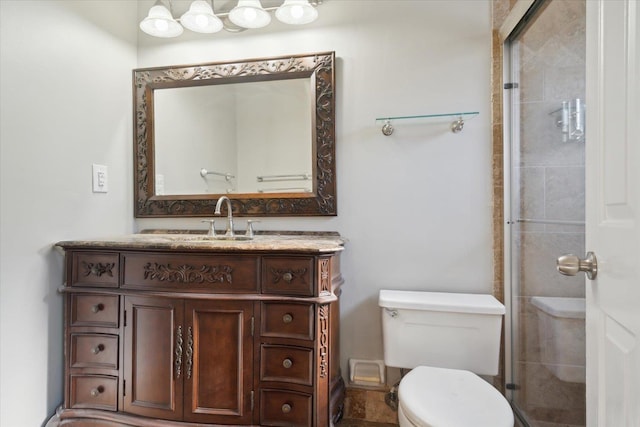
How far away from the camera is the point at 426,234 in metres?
1.63

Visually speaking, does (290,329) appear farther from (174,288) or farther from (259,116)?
(259,116)

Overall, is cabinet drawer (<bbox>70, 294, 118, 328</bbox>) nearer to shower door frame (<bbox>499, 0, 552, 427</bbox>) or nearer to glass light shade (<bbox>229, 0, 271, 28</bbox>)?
glass light shade (<bbox>229, 0, 271, 28</bbox>)

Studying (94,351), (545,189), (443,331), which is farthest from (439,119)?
(94,351)

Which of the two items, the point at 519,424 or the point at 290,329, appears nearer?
the point at 290,329

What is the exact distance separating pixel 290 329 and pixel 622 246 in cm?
106

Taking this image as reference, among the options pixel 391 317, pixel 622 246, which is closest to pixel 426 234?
pixel 391 317

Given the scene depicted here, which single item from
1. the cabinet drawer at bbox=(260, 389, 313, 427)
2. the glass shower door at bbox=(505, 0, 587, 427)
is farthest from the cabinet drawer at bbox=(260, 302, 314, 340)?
the glass shower door at bbox=(505, 0, 587, 427)

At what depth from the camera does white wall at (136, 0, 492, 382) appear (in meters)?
1.60

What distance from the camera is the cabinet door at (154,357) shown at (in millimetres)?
1376

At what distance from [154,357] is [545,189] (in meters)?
1.74

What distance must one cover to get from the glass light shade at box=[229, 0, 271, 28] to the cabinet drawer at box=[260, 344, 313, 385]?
1508 mm

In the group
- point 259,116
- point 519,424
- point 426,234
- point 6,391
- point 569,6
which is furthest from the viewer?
point 259,116

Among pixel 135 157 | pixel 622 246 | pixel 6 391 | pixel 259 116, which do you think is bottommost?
pixel 6 391

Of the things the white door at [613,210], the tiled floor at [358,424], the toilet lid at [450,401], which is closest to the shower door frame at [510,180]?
the toilet lid at [450,401]
